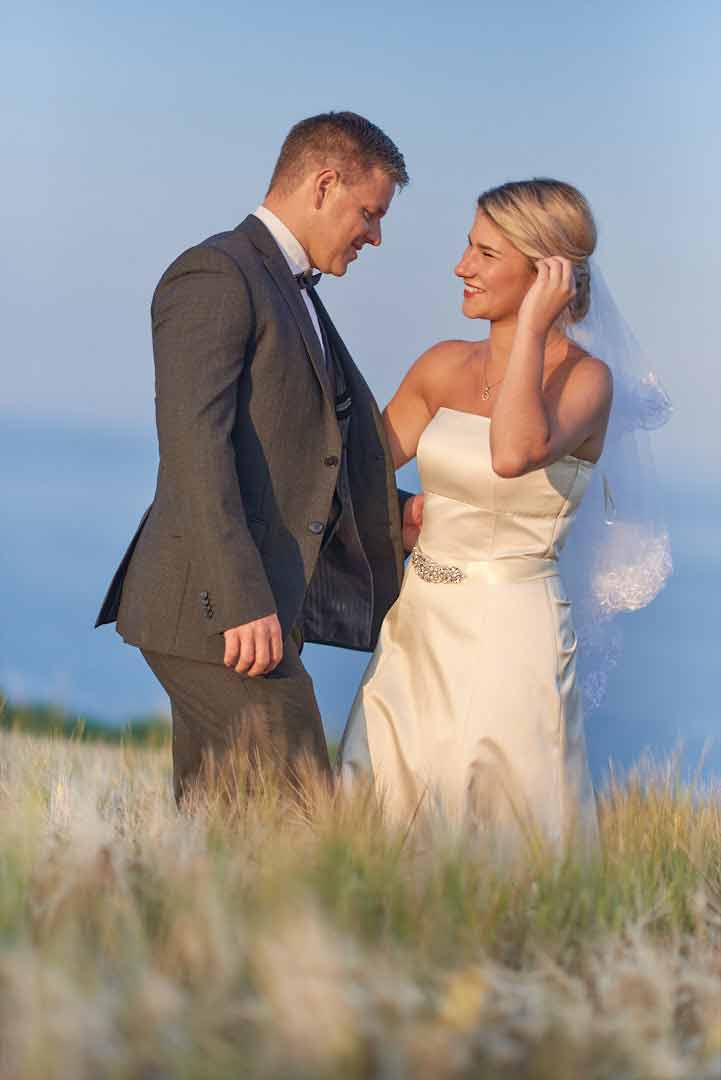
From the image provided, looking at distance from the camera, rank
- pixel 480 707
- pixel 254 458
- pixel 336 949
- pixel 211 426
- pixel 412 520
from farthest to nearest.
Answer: pixel 412 520
pixel 480 707
pixel 254 458
pixel 211 426
pixel 336 949

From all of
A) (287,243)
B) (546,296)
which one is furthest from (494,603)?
(287,243)

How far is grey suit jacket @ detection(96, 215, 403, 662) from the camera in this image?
13.6 feet

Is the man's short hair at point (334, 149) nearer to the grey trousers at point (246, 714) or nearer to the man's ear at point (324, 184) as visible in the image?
the man's ear at point (324, 184)

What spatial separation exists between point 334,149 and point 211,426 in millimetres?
1014

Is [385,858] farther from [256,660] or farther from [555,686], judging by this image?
[555,686]

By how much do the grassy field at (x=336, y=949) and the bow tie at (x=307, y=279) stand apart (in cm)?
154

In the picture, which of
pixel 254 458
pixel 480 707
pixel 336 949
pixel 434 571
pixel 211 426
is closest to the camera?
pixel 336 949

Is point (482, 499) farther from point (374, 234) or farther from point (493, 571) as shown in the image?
point (374, 234)

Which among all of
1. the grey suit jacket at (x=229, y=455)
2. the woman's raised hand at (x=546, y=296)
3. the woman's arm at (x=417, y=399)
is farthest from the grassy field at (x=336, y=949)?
the woman's raised hand at (x=546, y=296)

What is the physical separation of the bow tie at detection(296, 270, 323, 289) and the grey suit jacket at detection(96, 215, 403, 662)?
89 millimetres

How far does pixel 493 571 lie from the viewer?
4.74 m

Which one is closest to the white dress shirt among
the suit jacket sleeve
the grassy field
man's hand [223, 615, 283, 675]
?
the suit jacket sleeve

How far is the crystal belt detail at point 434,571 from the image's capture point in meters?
4.77

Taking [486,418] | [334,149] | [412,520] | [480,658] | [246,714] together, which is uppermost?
[334,149]
